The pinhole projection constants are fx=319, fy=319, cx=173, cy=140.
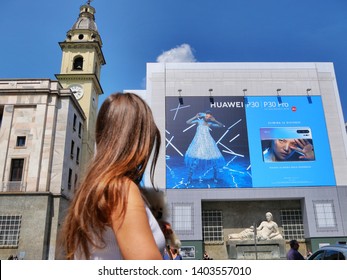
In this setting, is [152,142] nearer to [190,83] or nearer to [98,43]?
[190,83]

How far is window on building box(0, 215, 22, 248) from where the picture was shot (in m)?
22.4

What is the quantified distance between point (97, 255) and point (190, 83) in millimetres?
28137

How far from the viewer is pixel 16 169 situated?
82.7ft

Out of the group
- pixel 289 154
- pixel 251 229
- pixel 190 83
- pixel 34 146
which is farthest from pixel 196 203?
pixel 34 146

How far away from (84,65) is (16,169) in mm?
18567

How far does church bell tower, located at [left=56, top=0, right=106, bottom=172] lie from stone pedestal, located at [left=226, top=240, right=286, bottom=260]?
2038 cm

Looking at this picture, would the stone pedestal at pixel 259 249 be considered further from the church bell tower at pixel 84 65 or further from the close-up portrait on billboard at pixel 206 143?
the church bell tower at pixel 84 65

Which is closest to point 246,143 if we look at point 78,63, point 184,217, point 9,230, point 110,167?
point 184,217

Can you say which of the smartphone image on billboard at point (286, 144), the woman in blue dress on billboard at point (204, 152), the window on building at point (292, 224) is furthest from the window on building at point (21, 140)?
the window on building at point (292, 224)

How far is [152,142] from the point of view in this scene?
4.34 feet

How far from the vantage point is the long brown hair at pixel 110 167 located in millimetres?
1152

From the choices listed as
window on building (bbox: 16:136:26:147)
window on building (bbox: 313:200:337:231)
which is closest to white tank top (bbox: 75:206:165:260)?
window on building (bbox: 313:200:337:231)

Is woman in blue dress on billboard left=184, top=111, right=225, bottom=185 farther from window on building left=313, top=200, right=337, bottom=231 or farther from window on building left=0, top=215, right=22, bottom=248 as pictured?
window on building left=0, top=215, right=22, bottom=248
